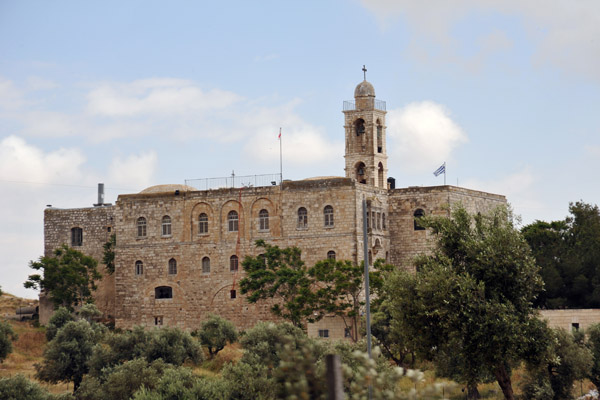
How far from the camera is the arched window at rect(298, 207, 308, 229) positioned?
55.8 meters

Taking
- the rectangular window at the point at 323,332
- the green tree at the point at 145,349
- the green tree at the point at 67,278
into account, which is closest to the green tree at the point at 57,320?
the green tree at the point at 67,278

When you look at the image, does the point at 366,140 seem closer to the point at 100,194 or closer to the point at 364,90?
the point at 364,90

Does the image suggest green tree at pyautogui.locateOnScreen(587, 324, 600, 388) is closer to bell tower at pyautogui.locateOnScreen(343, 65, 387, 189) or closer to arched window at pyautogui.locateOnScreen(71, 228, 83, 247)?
bell tower at pyautogui.locateOnScreen(343, 65, 387, 189)

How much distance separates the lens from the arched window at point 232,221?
5759 centimetres

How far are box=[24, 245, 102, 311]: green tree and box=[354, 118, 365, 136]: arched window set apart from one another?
1968 cm

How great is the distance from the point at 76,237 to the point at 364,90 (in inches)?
900

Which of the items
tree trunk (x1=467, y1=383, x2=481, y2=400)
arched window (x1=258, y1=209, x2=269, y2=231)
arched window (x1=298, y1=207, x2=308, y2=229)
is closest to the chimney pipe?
arched window (x1=258, y1=209, x2=269, y2=231)

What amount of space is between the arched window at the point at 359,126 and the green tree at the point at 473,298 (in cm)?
2726

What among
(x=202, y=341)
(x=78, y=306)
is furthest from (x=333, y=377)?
(x=78, y=306)

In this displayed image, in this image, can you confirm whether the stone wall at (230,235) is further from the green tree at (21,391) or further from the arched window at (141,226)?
the green tree at (21,391)

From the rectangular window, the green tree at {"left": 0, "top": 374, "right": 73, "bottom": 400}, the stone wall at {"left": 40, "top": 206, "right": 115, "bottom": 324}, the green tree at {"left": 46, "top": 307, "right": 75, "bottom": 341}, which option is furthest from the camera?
the stone wall at {"left": 40, "top": 206, "right": 115, "bottom": 324}

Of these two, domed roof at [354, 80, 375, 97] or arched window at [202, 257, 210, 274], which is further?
domed roof at [354, 80, 375, 97]

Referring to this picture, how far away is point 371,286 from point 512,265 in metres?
18.6

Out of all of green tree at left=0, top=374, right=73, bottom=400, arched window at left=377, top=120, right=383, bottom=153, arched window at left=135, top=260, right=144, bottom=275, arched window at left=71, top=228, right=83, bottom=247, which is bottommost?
green tree at left=0, top=374, right=73, bottom=400
